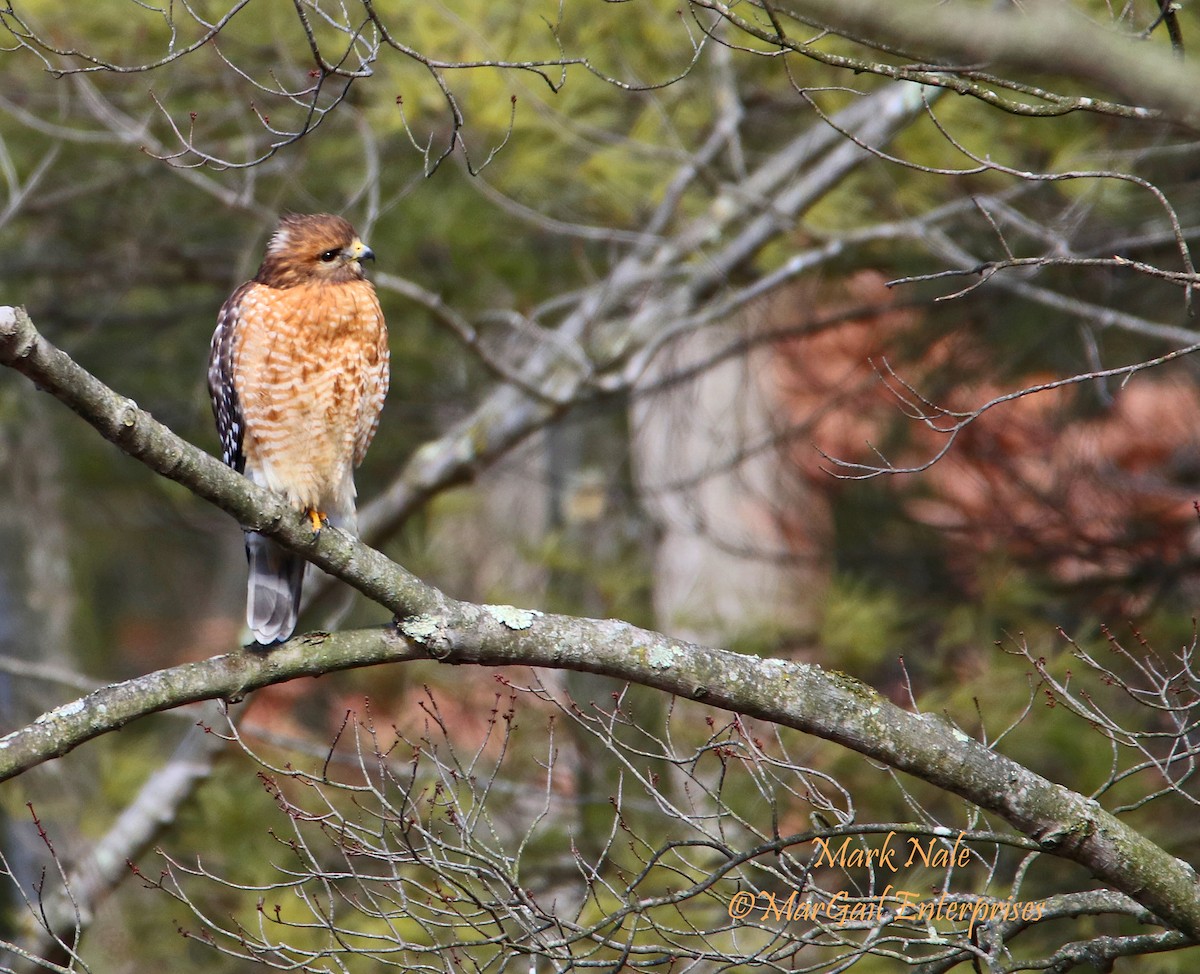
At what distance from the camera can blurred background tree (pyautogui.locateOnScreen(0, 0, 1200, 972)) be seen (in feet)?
18.0

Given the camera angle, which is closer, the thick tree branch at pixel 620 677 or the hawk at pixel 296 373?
the thick tree branch at pixel 620 677

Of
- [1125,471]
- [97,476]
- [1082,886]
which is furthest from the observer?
[97,476]

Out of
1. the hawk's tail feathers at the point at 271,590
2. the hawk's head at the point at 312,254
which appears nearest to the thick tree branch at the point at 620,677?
the hawk's tail feathers at the point at 271,590

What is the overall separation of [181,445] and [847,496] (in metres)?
6.24

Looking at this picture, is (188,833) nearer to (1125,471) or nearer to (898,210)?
(898,210)

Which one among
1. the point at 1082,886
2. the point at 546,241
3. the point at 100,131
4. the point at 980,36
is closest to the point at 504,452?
the point at 546,241

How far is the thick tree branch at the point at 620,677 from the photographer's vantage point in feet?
8.97

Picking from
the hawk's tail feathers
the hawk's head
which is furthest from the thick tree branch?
the hawk's head

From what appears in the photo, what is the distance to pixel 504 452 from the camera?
5.68m

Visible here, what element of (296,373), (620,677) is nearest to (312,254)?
(296,373)

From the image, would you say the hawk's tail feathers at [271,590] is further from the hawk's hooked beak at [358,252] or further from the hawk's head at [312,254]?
the hawk's hooked beak at [358,252]

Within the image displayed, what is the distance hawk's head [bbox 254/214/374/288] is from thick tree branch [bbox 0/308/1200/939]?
4.74 feet

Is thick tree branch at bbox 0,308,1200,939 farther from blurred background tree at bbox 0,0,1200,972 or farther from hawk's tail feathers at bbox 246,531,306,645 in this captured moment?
blurred background tree at bbox 0,0,1200,972

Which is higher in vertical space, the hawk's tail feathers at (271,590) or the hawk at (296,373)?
the hawk at (296,373)
